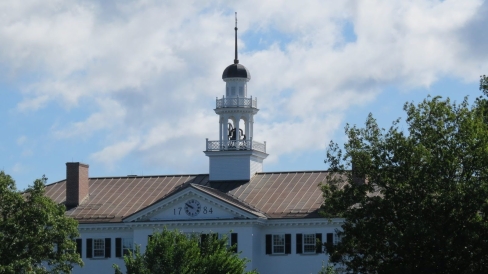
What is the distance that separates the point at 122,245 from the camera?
7844 cm

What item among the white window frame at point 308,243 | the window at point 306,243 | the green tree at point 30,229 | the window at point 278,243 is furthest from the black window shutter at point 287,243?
the green tree at point 30,229

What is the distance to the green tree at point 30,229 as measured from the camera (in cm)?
5872

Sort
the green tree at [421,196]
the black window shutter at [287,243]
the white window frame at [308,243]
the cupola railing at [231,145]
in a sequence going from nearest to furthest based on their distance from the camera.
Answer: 1. the green tree at [421,196]
2. the white window frame at [308,243]
3. the black window shutter at [287,243]
4. the cupola railing at [231,145]

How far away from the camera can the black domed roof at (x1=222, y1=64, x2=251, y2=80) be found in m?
82.5

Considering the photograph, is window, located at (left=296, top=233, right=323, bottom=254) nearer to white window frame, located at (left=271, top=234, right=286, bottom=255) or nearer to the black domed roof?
Result: white window frame, located at (left=271, top=234, right=286, bottom=255)

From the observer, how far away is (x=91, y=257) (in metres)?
78.7

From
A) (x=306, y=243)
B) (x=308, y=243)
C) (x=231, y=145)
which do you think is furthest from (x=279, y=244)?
(x=231, y=145)

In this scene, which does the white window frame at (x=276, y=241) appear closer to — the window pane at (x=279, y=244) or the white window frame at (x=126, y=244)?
the window pane at (x=279, y=244)

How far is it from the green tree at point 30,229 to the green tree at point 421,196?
13.9 metres

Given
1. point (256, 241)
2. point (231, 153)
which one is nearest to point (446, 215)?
point (256, 241)

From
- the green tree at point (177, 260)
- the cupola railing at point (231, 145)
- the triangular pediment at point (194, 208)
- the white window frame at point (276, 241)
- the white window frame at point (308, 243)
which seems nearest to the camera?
the green tree at point (177, 260)

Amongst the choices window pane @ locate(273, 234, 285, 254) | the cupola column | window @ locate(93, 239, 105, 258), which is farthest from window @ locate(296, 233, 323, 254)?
window @ locate(93, 239, 105, 258)

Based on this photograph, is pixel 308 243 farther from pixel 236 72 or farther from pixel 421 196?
pixel 421 196

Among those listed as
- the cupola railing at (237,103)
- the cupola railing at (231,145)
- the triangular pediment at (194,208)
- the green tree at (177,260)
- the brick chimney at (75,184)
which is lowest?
the green tree at (177,260)
